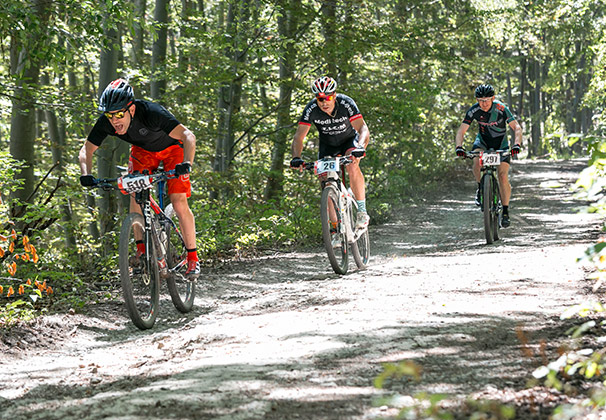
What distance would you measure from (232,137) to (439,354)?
11767 millimetres

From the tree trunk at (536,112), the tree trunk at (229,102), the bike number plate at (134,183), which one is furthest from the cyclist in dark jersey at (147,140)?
the tree trunk at (536,112)

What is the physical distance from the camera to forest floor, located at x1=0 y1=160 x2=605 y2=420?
3439mm

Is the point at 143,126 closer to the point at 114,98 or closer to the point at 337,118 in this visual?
the point at 114,98

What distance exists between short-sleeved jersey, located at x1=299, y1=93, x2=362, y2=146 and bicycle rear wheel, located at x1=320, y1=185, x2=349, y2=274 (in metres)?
0.79

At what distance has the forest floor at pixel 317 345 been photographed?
3.44m

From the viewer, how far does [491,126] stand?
1102 cm

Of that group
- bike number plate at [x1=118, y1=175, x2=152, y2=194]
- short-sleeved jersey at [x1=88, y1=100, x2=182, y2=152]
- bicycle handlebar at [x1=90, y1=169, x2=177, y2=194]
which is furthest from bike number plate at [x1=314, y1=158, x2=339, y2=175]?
bike number plate at [x1=118, y1=175, x2=152, y2=194]

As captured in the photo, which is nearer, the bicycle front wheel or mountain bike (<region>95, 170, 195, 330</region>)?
mountain bike (<region>95, 170, 195, 330</region>)

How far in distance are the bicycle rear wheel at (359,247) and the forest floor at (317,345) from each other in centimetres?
17

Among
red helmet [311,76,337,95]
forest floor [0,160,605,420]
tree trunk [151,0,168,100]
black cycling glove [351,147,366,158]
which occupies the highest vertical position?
tree trunk [151,0,168,100]

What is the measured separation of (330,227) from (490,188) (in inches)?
146

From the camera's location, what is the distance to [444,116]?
24.2m

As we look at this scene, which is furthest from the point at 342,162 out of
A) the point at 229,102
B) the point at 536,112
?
the point at 536,112

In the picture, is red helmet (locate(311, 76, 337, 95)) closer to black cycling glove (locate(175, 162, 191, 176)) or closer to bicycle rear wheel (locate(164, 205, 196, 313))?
bicycle rear wheel (locate(164, 205, 196, 313))
